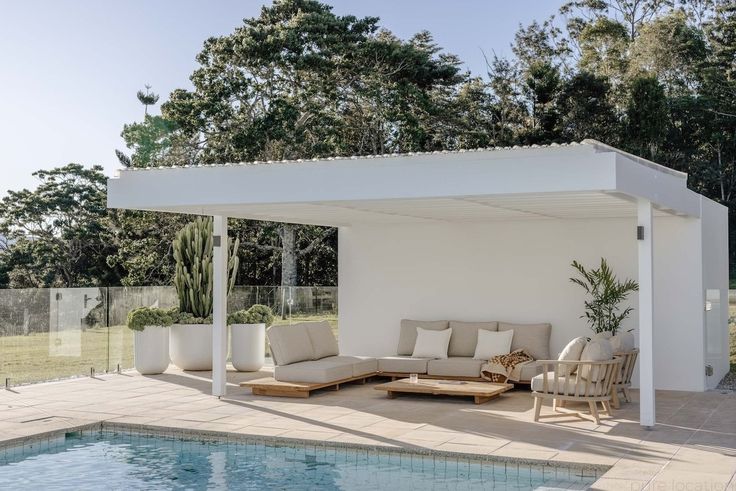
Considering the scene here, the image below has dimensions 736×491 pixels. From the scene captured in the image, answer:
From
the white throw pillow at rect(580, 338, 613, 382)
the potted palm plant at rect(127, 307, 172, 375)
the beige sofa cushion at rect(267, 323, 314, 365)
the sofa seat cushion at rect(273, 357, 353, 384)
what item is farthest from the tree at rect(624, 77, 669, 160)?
the white throw pillow at rect(580, 338, 613, 382)

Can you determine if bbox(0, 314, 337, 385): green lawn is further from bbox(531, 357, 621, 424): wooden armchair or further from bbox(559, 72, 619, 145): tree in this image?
bbox(559, 72, 619, 145): tree

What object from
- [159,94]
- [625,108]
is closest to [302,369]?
[625,108]

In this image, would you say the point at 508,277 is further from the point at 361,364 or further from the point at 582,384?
the point at 582,384

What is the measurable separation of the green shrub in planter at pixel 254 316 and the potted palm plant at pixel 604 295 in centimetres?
482

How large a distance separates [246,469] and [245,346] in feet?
20.4

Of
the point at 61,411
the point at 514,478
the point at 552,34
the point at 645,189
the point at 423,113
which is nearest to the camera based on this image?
the point at 514,478

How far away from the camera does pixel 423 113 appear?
26.8 m

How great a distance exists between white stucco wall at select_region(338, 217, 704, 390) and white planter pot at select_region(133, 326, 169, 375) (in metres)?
2.81

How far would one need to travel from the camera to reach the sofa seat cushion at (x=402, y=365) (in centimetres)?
1198

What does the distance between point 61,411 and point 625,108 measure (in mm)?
22338

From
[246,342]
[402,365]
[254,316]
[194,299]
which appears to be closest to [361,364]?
[402,365]

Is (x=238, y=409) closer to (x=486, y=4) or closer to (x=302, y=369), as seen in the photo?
(x=302, y=369)

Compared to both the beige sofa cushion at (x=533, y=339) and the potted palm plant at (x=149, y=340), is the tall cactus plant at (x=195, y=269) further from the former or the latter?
the beige sofa cushion at (x=533, y=339)

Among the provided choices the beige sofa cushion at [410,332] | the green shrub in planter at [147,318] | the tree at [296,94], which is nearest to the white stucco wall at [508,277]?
the beige sofa cushion at [410,332]
